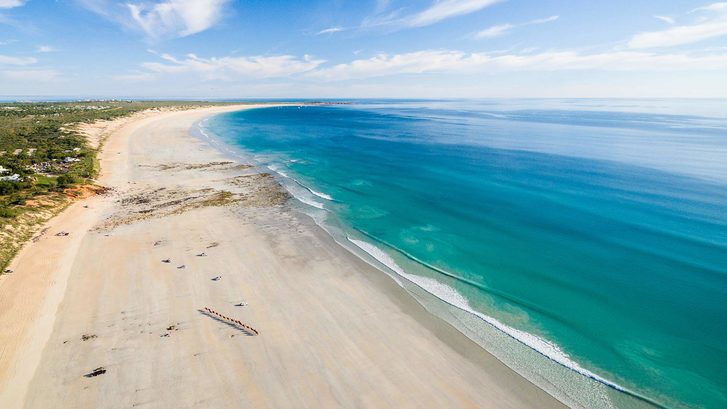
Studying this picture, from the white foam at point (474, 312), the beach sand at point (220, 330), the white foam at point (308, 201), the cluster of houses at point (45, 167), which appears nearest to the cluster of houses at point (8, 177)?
the cluster of houses at point (45, 167)

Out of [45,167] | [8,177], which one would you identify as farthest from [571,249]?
[45,167]

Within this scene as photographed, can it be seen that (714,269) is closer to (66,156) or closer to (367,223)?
(367,223)

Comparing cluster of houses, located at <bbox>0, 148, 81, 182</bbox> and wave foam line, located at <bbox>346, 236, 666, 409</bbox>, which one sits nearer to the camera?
wave foam line, located at <bbox>346, 236, 666, 409</bbox>

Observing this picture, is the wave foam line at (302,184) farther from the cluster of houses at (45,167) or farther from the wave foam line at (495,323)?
the cluster of houses at (45,167)

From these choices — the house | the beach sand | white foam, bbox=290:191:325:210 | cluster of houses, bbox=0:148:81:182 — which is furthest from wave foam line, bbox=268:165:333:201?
the house

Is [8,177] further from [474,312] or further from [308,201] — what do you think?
[474,312]

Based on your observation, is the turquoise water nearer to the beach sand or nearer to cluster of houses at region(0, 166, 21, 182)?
the beach sand
